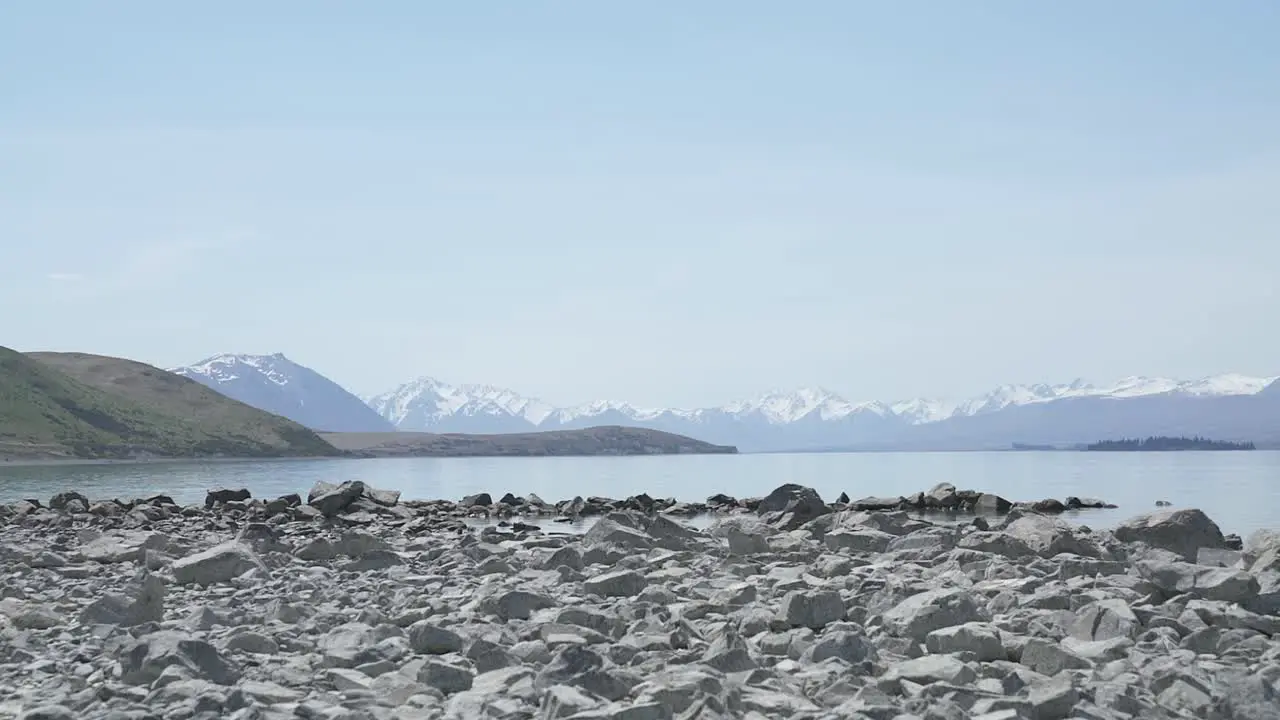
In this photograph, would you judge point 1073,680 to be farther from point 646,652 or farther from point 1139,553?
point 1139,553

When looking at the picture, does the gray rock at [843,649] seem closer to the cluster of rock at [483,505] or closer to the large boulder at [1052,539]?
the large boulder at [1052,539]

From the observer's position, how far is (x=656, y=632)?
51.1 ft

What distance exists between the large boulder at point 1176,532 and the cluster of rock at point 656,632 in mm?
123

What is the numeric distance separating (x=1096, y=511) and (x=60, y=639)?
163ft

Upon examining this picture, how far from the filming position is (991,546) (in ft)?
81.5

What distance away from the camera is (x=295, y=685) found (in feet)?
43.3

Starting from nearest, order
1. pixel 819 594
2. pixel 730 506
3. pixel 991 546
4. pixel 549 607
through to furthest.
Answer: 1. pixel 819 594
2. pixel 549 607
3. pixel 991 546
4. pixel 730 506

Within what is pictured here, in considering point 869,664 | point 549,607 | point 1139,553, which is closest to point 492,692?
point 869,664

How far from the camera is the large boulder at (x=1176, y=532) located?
27.4m

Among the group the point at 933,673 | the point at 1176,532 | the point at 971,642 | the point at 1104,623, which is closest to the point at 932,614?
the point at 971,642

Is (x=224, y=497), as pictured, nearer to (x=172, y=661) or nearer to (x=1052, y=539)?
(x=1052, y=539)

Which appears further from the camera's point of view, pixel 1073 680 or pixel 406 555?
pixel 406 555

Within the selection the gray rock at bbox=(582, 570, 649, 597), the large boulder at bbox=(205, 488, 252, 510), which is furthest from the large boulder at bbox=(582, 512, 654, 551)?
the large boulder at bbox=(205, 488, 252, 510)

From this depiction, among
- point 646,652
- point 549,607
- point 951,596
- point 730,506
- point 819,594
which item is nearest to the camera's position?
point 646,652
